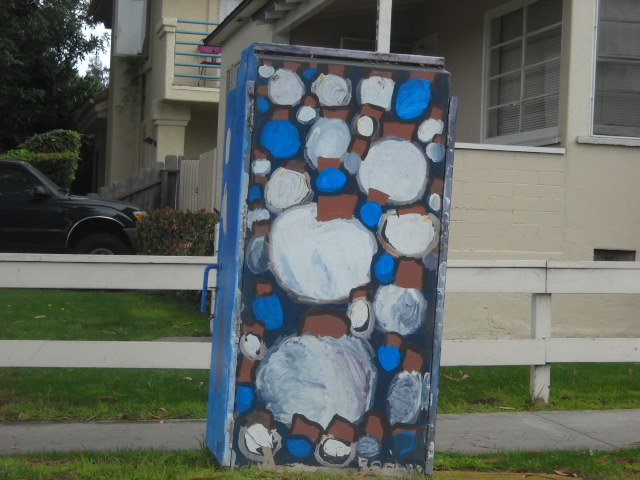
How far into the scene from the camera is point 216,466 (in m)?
5.71

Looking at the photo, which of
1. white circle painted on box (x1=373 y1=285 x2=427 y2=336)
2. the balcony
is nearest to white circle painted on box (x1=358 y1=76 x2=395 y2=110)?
white circle painted on box (x1=373 y1=285 x2=427 y2=336)

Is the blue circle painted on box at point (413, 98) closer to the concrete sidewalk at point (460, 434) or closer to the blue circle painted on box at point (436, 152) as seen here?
the blue circle painted on box at point (436, 152)

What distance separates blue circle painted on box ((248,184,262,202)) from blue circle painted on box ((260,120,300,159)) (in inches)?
7.5

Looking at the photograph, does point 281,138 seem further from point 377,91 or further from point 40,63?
point 40,63

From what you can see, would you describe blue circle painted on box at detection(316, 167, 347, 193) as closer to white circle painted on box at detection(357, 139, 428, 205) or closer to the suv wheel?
white circle painted on box at detection(357, 139, 428, 205)

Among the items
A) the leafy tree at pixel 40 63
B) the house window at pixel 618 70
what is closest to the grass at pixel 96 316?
the house window at pixel 618 70

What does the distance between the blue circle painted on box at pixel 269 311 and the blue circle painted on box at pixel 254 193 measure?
52 centimetres

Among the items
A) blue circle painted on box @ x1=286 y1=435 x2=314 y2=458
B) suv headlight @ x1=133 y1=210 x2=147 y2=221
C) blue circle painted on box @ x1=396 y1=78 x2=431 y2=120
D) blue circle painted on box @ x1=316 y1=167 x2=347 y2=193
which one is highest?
blue circle painted on box @ x1=396 y1=78 x2=431 y2=120

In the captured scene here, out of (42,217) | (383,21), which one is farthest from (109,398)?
(42,217)

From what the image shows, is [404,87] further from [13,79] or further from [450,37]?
[13,79]

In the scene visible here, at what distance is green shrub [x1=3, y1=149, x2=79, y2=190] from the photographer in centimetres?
2242

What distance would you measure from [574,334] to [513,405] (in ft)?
10.2

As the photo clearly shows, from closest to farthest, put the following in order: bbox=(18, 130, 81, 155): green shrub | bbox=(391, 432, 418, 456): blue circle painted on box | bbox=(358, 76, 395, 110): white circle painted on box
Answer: bbox=(358, 76, 395, 110): white circle painted on box
bbox=(391, 432, 418, 456): blue circle painted on box
bbox=(18, 130, 81, 155): green shrub

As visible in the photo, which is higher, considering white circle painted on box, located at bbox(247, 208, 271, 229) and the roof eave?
the roof eave
